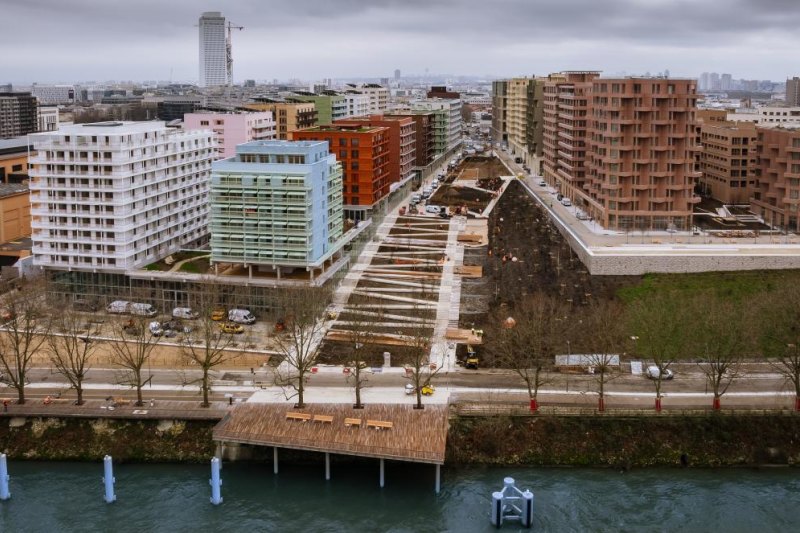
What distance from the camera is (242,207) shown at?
52.8 m

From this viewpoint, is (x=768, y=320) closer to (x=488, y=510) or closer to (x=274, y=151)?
(x=488, y=510)

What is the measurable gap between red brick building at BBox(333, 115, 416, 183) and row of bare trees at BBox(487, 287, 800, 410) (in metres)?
48.8

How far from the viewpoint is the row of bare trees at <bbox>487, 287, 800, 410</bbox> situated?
129ft

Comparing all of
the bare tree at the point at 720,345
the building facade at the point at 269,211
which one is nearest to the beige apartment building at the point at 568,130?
the building facade at the point at 269,211

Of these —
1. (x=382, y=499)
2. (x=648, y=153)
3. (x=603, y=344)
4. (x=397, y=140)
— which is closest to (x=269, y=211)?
(x=603, y=344)

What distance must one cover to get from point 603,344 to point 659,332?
2.91 meters

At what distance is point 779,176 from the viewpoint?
71375 millimetres

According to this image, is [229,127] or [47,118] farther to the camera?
Answer: [47,118]

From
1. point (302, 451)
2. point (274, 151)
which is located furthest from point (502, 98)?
point (302, 451)

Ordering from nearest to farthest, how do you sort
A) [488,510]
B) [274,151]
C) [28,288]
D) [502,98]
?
1. [488,510]
2. [28,288]
3. [274,151]
4. [502,98]

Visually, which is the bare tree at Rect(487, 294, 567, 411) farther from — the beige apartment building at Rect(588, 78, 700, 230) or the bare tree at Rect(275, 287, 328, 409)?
the beige apartment building at Rect(588, 78, 700, 230)

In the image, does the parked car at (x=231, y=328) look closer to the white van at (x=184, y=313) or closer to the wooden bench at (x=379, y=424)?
the white van at (x=184, y=313)

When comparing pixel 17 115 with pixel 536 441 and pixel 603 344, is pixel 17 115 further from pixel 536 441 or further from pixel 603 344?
pixel 536 441

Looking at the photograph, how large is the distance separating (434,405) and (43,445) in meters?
18.2
